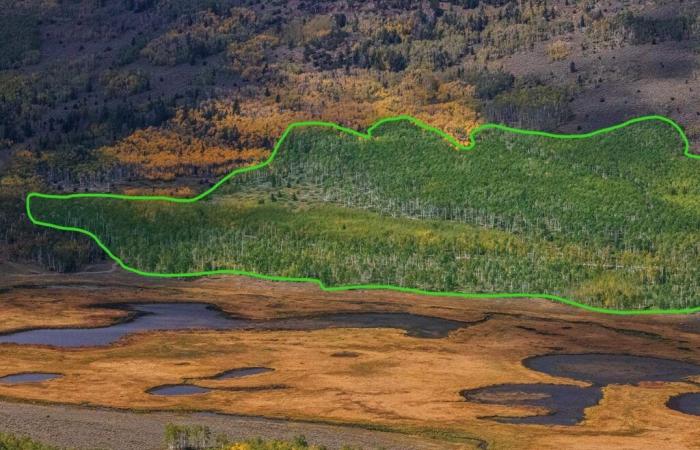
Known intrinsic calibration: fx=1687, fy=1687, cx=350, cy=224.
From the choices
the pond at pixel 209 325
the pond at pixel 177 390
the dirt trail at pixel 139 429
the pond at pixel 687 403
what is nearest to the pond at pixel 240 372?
the pond at pixel 177 390

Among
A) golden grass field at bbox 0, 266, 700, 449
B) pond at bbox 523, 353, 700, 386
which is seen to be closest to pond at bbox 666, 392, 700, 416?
golden grass field at bbox 0, 266, 700, 449

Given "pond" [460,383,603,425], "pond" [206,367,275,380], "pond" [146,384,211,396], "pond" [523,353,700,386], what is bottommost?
"pond" [523,353,700,386]

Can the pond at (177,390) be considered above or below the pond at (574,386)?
above

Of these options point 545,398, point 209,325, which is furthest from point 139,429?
point 209,325

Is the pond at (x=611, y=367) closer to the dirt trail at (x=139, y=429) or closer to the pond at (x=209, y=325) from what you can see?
the pond at (x=209, y=325)

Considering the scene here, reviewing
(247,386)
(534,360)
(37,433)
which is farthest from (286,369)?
(37,433)

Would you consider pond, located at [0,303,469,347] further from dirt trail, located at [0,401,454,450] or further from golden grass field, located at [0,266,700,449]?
dirt trail, located at [0,401,454,450]

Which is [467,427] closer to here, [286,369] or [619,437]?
[619,437]
